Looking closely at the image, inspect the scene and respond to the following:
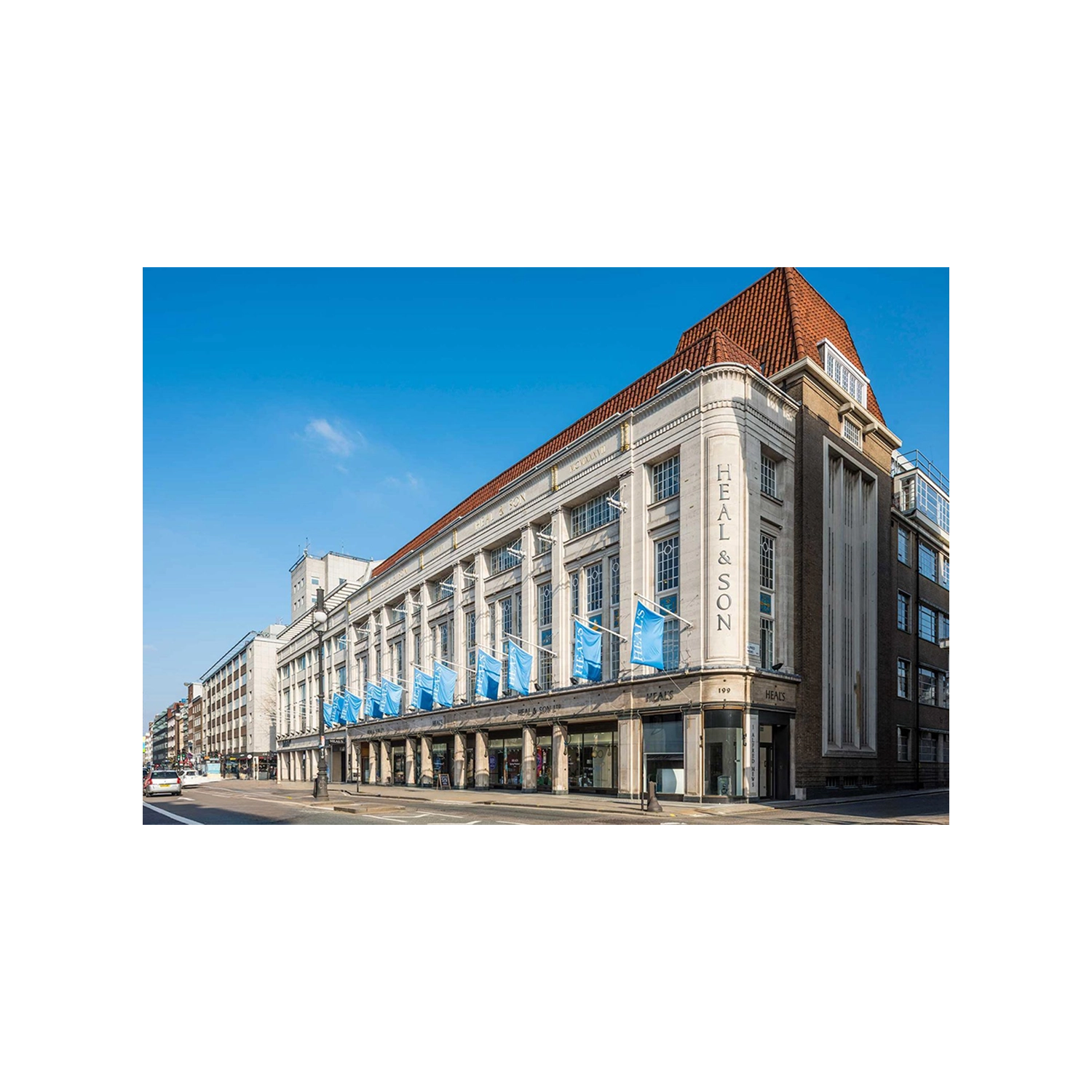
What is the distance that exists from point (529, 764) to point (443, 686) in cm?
903

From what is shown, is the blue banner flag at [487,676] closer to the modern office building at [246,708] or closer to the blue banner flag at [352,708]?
the blue banner flag at [352,708]

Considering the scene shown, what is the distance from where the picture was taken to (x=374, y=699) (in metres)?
57.9

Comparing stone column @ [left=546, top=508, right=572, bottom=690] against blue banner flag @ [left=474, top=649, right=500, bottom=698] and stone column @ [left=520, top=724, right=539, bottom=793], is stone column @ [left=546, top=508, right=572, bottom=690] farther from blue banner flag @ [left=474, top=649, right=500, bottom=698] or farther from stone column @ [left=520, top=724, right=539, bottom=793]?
blue banner flag @ [left=474, top=649, right=500, bottom=698]

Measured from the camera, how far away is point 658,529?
1383 inches

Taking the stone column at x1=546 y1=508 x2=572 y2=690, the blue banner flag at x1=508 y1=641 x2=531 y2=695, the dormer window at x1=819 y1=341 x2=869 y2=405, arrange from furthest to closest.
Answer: the stone column at x1=546 y1=508 x2=572 y2=690 < the blue banner flag at x1=508 y1=641 x2=531 y2=695 < the dormer window at x1=819 y1=341 x2=869 y2=405

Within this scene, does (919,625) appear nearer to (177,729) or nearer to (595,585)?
(595,585)

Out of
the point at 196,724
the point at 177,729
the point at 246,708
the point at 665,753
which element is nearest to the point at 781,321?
the point at 665,753

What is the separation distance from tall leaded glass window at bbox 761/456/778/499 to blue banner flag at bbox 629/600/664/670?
278 inches

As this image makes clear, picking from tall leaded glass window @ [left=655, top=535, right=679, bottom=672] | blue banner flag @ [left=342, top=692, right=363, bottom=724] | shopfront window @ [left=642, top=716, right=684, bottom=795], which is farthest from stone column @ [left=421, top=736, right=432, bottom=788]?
tall leaded glass window @ [left=655, top=535, right=679, bottom=672]

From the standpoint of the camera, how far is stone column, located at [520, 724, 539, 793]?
4197 cm

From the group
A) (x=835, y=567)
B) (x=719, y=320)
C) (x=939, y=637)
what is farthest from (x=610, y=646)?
(x=939, y=637)
